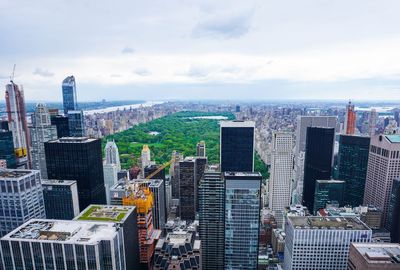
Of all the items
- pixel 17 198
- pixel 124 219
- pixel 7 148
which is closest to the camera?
pixel 124 219

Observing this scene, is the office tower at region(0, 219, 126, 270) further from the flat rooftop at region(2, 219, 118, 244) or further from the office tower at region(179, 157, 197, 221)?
the office tower at region(179, 157, 197, 221)

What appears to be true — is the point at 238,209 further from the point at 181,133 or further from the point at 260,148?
the point at 181,133

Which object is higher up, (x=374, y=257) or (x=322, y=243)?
(x=374, y=257)

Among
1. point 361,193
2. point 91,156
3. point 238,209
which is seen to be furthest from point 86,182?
point 361,193

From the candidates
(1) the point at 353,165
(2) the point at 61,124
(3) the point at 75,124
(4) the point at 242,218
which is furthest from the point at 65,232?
(1) the point at 353,165

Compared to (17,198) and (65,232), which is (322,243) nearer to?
(65,232)

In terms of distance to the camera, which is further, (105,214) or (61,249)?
(105,214)

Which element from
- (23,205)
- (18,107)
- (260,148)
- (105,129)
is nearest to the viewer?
(23,205)

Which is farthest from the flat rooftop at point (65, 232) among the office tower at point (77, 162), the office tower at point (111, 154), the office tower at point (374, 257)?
the office tower at point (111, 154)
